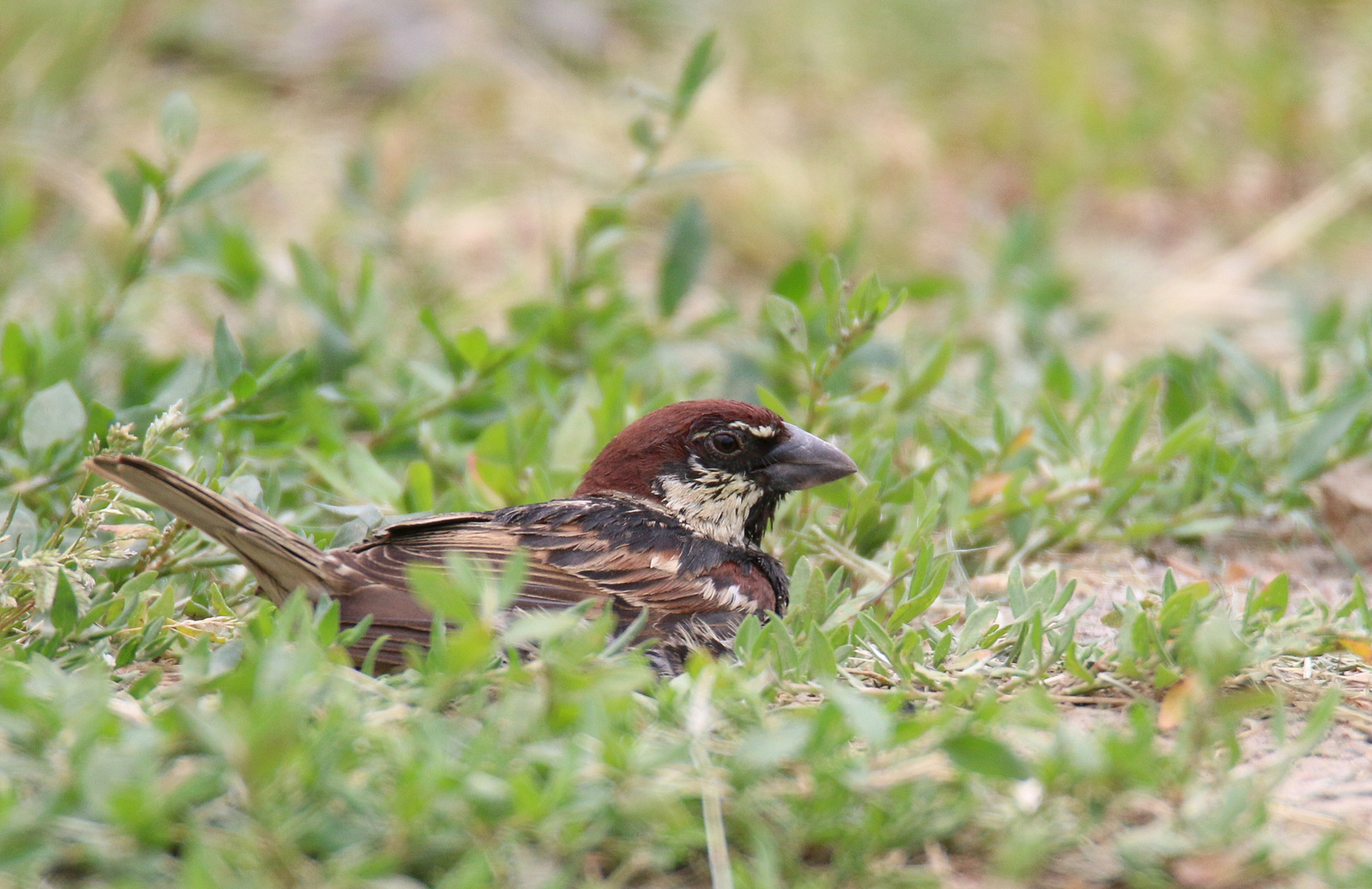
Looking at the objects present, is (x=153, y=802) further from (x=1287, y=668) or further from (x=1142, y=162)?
(x=1142, y=162)

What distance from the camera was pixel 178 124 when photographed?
3252 millimetres

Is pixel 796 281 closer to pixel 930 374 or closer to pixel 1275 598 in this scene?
pixel 930 374

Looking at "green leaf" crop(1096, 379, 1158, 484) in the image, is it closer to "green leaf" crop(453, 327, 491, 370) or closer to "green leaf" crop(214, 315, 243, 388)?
"green leaf" crop(453, 327, 491, 370)

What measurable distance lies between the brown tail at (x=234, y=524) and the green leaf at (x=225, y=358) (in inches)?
29.2

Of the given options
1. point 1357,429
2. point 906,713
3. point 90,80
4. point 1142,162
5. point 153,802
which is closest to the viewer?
point 153,802

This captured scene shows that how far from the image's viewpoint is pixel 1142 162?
6859 millimetres

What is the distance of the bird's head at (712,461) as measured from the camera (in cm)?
302

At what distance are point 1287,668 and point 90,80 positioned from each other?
586 cm

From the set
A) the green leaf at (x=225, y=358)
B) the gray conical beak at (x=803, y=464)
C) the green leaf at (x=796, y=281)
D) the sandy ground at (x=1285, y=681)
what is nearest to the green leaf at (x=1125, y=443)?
the sandy ground at (x=1285, y=681)

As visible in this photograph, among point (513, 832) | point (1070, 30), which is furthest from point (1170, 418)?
point (1070, 30)

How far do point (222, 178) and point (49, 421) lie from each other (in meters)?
1.02

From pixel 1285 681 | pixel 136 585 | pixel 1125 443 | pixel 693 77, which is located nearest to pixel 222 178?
pixel 693 77

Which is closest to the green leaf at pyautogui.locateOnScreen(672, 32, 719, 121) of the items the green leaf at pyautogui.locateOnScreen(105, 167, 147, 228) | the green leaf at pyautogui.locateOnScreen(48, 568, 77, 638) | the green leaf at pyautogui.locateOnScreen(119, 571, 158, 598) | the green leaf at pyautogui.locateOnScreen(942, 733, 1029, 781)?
the green leaf at pyautogui.locateOnScreen(105, 167, 147, 228)

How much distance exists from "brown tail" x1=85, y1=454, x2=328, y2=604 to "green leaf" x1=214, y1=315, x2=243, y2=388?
29.2 inches
